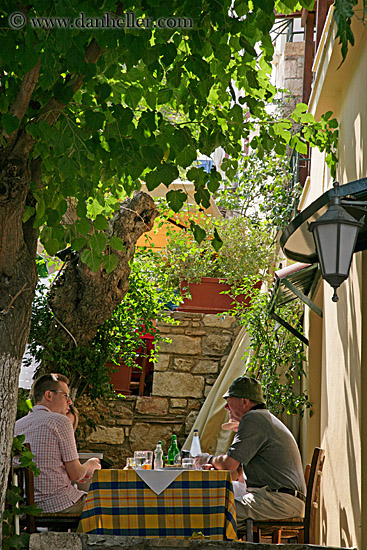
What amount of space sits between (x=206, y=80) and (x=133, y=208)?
4081 mm

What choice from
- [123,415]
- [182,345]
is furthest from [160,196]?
[123,415]

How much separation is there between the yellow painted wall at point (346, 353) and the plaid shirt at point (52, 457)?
6.02 feet

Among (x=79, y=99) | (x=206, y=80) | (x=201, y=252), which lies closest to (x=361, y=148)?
(x=206, y=80)

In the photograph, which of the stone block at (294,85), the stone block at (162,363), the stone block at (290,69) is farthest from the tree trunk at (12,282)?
the stone block at (290,69)

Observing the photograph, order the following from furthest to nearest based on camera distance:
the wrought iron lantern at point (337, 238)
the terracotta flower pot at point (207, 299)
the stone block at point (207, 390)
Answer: the terracotta flower pot at point (207, 299) → the stone block at point (207, 390) → the wrought iron lantern at point (337, 238)

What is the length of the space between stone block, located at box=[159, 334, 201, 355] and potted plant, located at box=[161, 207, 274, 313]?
677mm

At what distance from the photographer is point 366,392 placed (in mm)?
3895

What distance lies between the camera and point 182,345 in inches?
351

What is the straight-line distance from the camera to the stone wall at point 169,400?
8.39 m

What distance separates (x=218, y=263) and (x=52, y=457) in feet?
18.7

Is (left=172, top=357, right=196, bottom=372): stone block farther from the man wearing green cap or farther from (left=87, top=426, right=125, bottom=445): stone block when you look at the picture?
the man wearing green cap

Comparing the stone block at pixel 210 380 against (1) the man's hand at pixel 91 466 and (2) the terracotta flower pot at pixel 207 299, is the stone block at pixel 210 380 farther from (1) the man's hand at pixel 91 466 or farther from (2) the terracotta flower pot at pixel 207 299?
(1) the man's hand at pixel 91 466

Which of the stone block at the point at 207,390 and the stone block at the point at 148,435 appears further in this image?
the stone block at the point at 207,390

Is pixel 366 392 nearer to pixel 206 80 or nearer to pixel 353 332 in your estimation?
pixel 353 332
